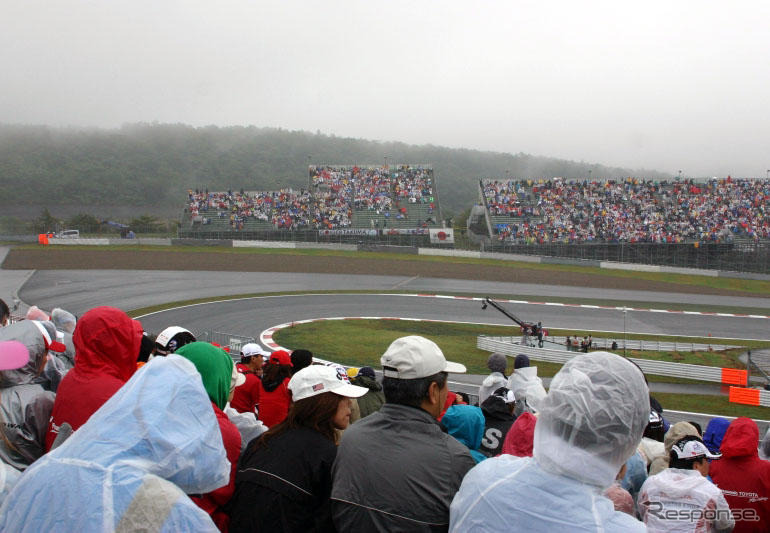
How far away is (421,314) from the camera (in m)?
28.2

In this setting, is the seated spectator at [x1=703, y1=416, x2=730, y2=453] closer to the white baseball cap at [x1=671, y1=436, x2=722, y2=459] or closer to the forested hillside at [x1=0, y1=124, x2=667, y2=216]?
the white baseball cap at [x1=671, y1=436, x2=722, y2=459]

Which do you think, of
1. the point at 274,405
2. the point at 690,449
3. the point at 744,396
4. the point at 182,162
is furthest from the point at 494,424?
the point at 182,162

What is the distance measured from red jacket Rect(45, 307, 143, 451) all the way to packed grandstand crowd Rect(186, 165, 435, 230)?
4907cm

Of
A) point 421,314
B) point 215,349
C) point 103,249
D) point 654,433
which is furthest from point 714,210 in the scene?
point 215,349

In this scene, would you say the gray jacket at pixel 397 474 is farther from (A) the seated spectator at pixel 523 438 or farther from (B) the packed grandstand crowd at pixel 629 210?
(B) the packed grandstand crowd at pixel 629 210

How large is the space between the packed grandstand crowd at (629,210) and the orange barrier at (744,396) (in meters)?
31.4

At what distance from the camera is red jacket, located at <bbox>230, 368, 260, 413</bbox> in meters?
5.95

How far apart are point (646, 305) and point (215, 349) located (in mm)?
32662

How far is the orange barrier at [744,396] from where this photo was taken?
16.7 m

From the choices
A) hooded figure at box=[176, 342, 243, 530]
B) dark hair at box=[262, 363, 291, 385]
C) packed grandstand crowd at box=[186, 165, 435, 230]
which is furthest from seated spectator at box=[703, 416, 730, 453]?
packed grandstand crowd at box=[186, 165, 435, 230]

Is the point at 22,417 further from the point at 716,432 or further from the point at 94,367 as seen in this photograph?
the point at 716,432

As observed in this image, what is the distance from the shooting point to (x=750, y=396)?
16750 millimetres

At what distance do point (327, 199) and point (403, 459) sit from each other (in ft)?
181

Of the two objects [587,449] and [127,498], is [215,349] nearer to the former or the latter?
[127,498]
